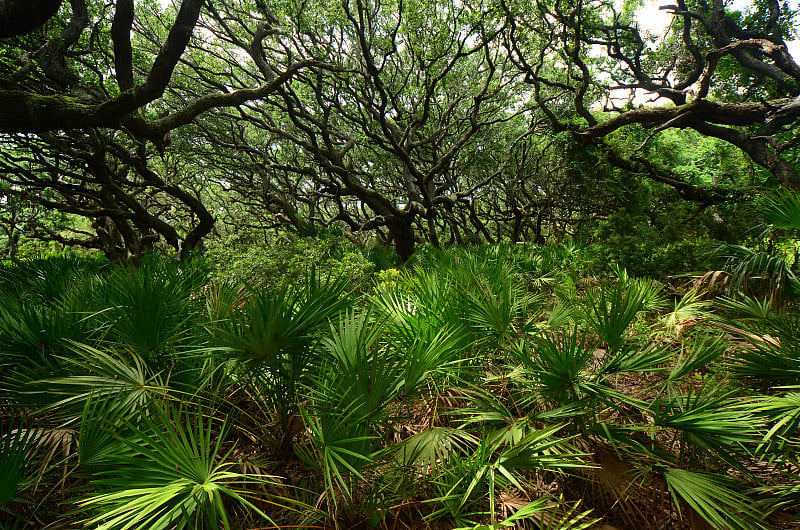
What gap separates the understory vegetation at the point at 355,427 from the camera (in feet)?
4.41

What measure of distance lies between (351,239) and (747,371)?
10081mm

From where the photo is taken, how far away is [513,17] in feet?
23.4

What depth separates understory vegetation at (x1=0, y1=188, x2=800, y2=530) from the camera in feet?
4.41

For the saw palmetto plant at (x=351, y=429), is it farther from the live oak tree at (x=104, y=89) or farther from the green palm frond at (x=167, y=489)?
Answer: the live oak tree at (x=104, y=89)

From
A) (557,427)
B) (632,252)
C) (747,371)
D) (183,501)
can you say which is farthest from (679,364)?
(632,252)

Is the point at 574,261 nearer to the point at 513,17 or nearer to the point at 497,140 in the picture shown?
the point at 513,17

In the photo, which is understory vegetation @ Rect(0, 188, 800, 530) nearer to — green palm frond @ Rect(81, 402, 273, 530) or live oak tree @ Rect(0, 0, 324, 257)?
green palm frond @ Rect(81, 402, 273, 530)

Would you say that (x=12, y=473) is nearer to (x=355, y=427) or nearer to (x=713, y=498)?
(x=355, y=427)

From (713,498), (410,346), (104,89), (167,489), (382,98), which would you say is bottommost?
(713,498)

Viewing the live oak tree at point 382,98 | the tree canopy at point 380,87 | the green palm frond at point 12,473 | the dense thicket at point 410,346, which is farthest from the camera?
the live oak tree at point 382,98

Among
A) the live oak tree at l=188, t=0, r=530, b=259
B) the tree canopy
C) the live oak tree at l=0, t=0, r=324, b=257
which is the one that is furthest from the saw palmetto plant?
the live oak tree at l=188, t=0, r=530, b=259

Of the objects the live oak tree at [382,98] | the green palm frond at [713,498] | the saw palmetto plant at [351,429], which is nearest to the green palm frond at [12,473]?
the saw palmetto plant at [351,429]

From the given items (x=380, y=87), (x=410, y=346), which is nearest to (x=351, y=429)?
(x=410, y=346)

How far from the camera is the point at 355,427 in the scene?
5.24 feet
